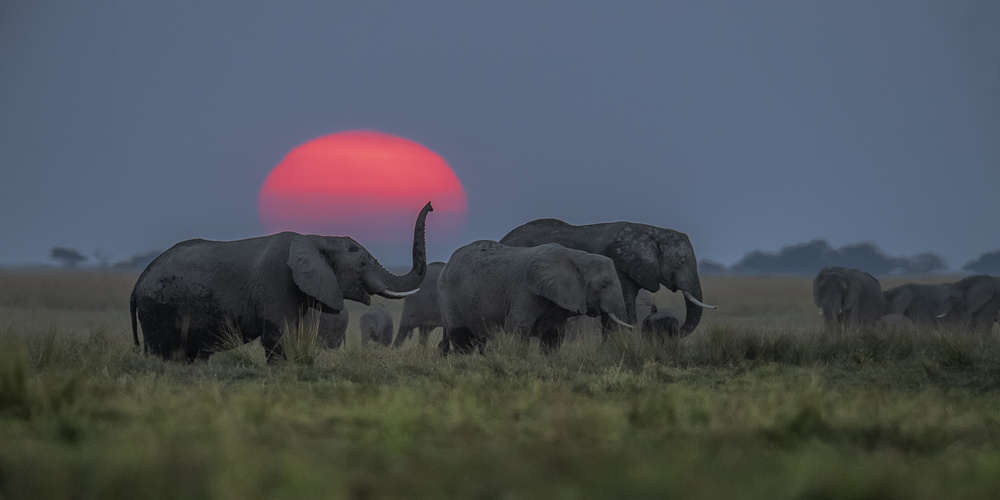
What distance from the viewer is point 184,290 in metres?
13.0

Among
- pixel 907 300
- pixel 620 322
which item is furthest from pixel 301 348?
pixel 907 300

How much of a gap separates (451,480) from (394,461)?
0.56m

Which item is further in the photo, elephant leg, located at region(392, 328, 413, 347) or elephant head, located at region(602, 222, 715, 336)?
elephant leg, located at region(392, 328, 413, 347)

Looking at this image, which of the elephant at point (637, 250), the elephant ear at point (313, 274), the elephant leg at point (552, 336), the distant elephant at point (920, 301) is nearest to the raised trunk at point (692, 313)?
the elephant at point (637, 250)

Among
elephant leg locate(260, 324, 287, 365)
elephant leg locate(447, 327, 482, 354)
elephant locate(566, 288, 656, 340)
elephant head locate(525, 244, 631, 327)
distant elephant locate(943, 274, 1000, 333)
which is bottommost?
distant elephant locate(943, 274, 1000, 333)

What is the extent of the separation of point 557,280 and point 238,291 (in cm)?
473

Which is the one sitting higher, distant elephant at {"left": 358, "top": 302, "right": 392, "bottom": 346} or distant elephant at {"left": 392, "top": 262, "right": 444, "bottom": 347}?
distant elephant at {"left": 392, "top": 262, "right": 444, "bottom": 347}

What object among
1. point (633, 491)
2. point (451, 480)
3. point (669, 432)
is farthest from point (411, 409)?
point (633, 491)

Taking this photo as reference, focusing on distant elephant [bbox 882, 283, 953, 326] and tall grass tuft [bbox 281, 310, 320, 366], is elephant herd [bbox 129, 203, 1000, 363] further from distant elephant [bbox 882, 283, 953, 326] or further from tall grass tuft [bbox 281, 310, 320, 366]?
distant elephant [bbox 882, 283, 953, 326]

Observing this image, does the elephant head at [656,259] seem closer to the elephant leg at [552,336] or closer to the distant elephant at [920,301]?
the elephant leg at [552,336]

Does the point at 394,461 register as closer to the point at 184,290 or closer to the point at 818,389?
the point at 818,389

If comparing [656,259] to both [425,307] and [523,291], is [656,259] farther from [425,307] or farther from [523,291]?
[425,307]

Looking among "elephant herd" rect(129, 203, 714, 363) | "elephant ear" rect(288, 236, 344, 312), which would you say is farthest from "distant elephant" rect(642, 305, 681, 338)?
"elephant ear" rect(288, 236, 344, 312)

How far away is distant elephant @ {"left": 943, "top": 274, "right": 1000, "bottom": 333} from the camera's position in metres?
29.9
